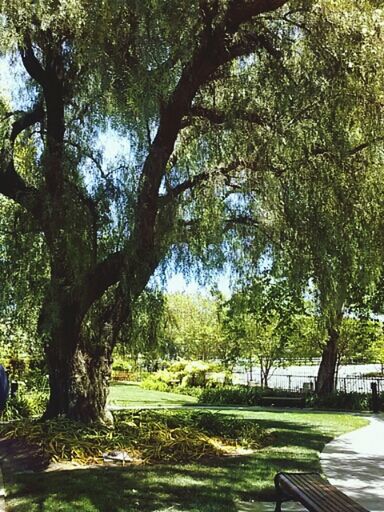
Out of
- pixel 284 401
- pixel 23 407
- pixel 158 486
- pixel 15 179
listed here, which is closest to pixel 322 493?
pixel 158 486

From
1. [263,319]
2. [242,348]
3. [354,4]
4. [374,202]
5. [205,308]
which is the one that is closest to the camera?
[354,4]

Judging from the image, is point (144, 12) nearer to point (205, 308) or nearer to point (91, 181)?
point (91, 181)

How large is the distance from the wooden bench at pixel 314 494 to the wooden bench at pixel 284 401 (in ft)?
52.4

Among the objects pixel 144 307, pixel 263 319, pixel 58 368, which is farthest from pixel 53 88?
pixel 263 319

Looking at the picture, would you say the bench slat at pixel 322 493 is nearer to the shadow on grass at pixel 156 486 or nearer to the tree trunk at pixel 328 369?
the shadow on grass at pixel 156 486

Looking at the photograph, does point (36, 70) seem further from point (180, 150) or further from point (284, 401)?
point (284, 401)

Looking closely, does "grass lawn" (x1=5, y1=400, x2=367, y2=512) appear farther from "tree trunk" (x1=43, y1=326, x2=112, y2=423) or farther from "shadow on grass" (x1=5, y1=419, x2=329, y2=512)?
"tree trunk" (x1=43, y1=326, x2=112, y2=423)

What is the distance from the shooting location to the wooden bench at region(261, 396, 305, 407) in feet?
70.1

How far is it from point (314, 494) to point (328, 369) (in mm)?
17707

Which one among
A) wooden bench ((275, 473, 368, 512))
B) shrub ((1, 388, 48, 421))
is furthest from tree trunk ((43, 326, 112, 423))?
wooden bench ((275, 473, 368, 512))

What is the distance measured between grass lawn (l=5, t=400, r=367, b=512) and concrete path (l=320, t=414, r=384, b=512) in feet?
1.31

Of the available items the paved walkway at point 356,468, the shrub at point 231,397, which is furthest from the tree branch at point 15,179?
the shrub at point 231,397

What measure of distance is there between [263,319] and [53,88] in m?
11.5

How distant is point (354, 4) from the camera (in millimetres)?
8664
